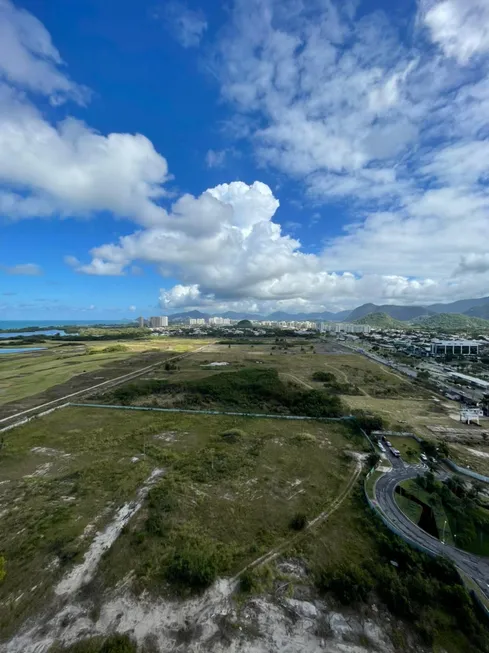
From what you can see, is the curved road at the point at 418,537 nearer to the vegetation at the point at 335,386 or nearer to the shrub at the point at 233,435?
the shrub at the point at 233,435

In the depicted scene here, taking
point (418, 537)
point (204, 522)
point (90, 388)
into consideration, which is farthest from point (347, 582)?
point (90, 388)

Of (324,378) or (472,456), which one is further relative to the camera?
(324,378)

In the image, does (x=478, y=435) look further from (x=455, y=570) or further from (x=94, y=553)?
(x=94, y=553)

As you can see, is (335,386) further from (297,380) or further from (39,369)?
(39,369)

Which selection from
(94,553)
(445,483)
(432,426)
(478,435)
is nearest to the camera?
(94,553)

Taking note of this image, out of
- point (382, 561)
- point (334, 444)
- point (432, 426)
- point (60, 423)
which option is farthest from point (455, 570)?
point (60, 423)

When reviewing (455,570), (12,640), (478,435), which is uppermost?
(12,640)


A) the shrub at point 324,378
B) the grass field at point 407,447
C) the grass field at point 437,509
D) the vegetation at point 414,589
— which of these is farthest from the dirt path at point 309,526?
the shrub at point 324,378
